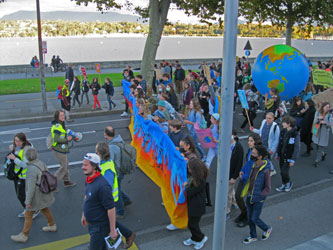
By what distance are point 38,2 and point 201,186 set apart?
1217 cm

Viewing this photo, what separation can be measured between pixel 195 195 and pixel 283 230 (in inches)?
69.7

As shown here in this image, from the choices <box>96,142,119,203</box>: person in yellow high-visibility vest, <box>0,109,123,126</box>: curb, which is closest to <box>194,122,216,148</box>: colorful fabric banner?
<box>96,142,119,203</box>: person in yellow high-visibility vest

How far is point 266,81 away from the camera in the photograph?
11414 millimetres

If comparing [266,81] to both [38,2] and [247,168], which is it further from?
[38,2]

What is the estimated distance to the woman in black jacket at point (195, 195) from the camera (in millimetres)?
4734

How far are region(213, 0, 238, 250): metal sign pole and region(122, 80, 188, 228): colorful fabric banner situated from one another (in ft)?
5.39

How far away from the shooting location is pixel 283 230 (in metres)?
5.51

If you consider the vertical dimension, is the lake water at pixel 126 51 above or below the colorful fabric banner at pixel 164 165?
above

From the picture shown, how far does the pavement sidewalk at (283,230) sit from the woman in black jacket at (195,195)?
0.18 m

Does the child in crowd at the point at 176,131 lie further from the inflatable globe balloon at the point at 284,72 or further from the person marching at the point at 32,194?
the inflatable globe balloon at the point at 284,72

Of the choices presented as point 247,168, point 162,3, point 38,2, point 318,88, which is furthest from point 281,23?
point 247,168

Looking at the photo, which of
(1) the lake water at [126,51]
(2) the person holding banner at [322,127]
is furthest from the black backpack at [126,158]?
(1) the lake water at [126,51]

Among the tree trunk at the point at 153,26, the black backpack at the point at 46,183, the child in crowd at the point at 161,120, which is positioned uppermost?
the tree trunk at the point at 153,26

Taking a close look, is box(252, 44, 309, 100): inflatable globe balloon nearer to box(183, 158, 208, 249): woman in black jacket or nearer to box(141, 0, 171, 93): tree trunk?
box(141, 0, 171, 93): tree trunk
